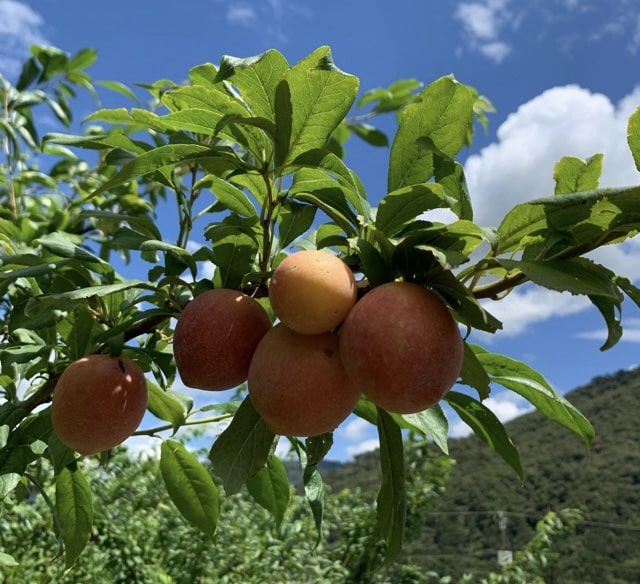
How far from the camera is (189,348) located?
716 mm

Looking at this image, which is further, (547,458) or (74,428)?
(547,458)

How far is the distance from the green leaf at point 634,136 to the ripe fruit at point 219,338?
16.1 inches

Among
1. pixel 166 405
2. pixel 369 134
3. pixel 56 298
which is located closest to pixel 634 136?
pixel 56 298

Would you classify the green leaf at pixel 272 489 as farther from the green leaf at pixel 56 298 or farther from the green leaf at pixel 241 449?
the green leaf at pixel 56 298

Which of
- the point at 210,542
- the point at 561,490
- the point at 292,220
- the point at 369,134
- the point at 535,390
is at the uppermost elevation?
the point at 561,490

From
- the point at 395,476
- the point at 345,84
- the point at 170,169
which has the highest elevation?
the point at 170,169

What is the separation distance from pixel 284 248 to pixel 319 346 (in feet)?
0.88

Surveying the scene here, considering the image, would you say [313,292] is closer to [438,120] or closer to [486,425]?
[438,120]

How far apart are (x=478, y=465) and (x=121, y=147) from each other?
900 inches

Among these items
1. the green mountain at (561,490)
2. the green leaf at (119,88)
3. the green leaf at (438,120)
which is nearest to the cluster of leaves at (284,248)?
the green leaf at (438,120)

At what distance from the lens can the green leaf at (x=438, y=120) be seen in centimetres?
67

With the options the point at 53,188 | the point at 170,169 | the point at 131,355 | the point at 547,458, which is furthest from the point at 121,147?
the point at 547,458

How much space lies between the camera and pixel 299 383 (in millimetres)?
600

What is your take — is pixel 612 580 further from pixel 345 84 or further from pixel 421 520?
pixel 345 84
